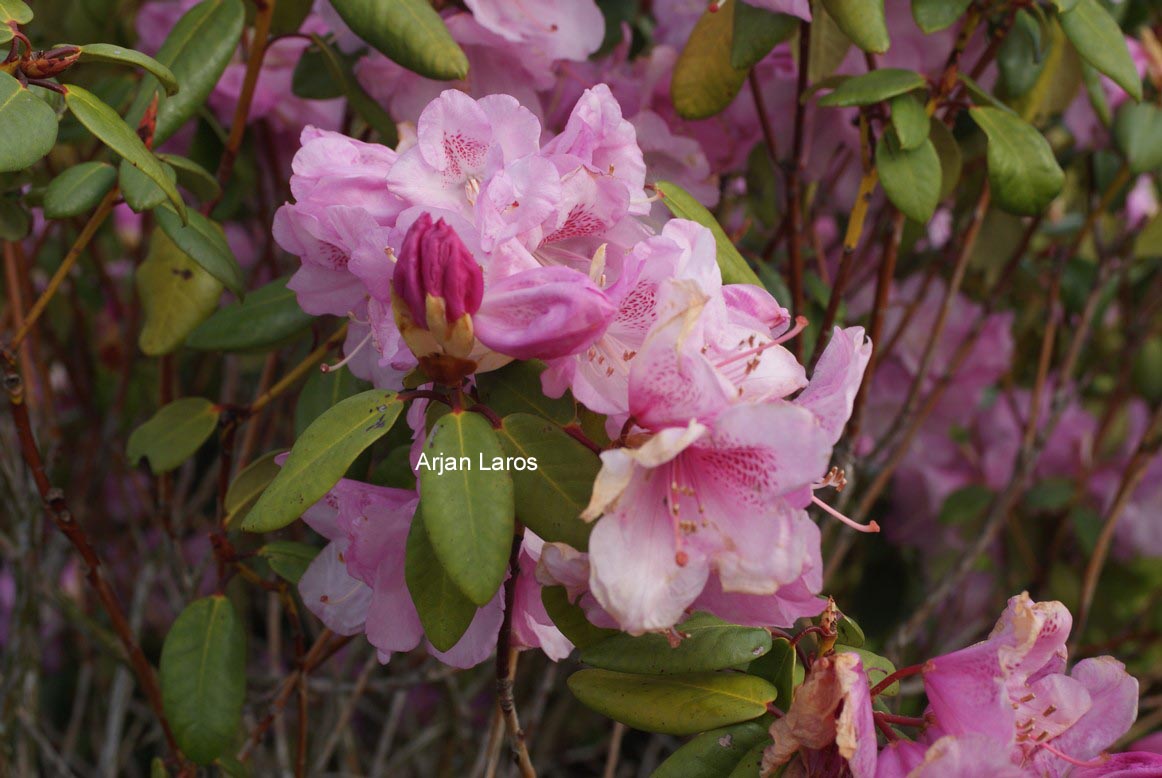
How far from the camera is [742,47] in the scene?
942 millimetres

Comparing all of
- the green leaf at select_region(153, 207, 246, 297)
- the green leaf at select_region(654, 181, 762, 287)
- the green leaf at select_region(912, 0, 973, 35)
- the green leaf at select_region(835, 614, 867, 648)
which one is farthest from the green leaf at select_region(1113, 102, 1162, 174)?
the green leaf at select_region(153, 207, 246, 297)

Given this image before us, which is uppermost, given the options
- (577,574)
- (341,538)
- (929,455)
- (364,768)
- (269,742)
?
(577,574)

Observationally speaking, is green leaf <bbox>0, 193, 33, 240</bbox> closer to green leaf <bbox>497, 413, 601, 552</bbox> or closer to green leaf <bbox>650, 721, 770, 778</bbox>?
green leaf <bbox>497, 413, 601, 552</bbox>

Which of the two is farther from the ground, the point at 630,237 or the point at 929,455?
the point at 630,237

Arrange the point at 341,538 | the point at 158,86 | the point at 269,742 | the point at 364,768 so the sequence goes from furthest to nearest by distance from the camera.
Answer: the point at 364,768, the point at 269,742, the point at 158,86, the point at 341,538

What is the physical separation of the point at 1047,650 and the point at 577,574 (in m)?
0.28

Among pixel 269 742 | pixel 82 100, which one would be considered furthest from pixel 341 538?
pixel 269 742

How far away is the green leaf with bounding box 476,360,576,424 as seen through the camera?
674mm

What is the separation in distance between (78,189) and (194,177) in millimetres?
124

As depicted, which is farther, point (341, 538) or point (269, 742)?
point (269, 742)

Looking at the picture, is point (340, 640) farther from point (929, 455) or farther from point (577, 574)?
point (929, 455)

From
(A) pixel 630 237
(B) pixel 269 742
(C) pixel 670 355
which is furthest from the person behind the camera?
(B) pixel 269 742

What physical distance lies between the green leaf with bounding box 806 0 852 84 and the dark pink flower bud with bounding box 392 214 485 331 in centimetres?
61

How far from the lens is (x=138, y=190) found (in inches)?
31.5
